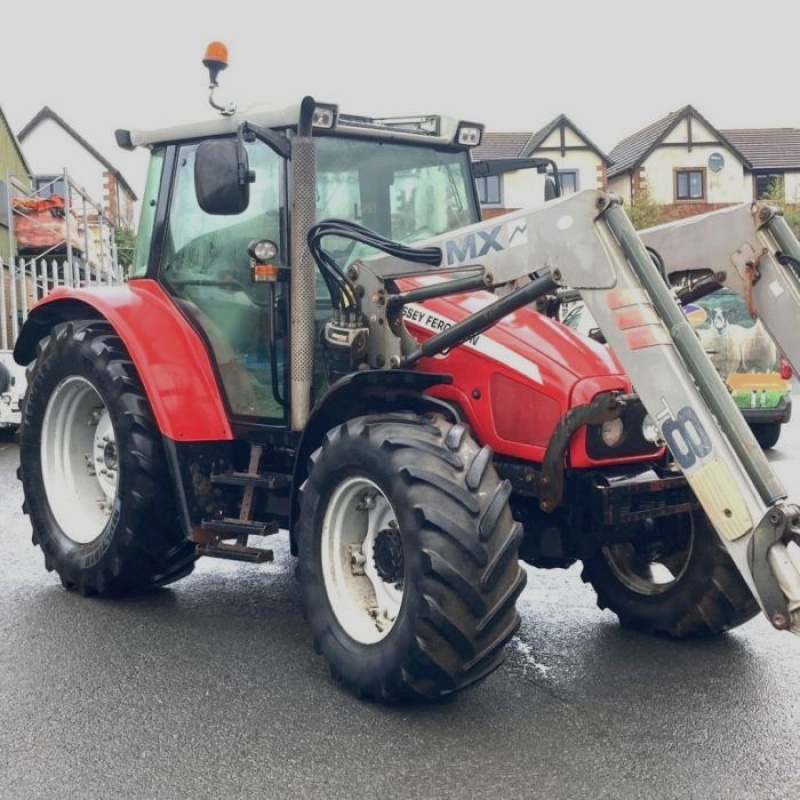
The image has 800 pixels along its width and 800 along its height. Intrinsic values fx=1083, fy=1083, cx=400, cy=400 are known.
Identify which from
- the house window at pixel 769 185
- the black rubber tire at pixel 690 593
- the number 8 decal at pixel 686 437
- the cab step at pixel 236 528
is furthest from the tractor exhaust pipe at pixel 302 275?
the house window at pixel 769 185

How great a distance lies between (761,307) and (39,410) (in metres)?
3.85

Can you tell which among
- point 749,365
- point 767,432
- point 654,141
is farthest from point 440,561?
point 654,141

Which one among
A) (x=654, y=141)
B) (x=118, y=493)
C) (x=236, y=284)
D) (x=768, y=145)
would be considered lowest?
(x=118, y=493)

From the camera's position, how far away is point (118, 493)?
5.35 meters

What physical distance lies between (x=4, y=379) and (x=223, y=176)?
9.05m

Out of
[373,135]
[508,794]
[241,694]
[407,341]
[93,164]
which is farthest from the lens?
[93,164]

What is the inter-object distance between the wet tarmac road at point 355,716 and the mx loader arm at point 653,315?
80 cm

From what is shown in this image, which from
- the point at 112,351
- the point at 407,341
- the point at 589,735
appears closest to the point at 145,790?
the point at 589,735

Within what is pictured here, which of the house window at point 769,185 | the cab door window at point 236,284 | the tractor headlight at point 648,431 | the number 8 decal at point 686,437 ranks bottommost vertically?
the tractor headlight at point 648,431

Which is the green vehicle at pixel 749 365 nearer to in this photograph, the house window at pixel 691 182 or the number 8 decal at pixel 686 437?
the number 8 decal at pixel 686 437

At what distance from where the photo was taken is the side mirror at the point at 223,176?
14.6ft

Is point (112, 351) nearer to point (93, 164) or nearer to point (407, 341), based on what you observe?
point (407, 341)

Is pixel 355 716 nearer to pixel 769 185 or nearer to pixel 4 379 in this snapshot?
pixel 4 379

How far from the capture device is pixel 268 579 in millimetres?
6188
